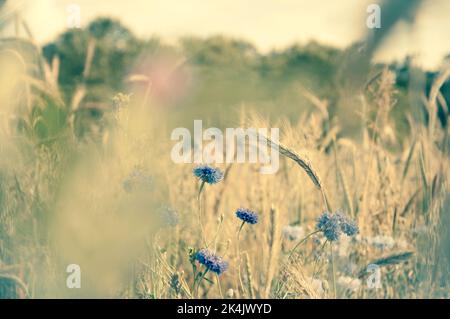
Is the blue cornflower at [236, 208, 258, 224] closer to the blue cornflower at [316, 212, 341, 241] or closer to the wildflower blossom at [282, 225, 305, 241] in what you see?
the blue cornflower at [316, 212, 341, 241]

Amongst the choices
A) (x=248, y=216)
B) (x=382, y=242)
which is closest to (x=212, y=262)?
(x=248, y=216)

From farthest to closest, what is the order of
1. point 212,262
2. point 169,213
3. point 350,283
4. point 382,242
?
point 382,242
point 350,283
point 169,213
point 212,262

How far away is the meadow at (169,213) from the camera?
1947mm

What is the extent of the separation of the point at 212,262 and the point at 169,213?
29cm

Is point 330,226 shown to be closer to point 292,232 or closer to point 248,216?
point 248,216

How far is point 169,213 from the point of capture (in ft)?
6.77

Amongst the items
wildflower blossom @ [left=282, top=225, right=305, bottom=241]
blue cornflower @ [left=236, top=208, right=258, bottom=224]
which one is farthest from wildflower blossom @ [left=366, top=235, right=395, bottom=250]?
blue cornflower @ [left=236, top=208, right=258, bottom=224]

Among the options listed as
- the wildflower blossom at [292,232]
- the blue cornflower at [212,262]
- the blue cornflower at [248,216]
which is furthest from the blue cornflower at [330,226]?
the wildflower blossom at [292,232]

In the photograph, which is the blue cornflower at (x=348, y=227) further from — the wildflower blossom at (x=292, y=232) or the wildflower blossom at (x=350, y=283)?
the wildflower blossom at (x=292, y=232)

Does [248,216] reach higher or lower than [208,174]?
lower

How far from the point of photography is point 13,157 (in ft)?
7.70

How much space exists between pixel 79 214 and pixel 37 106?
25.4 inches

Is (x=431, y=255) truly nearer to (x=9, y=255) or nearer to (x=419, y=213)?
(x=419, y=213)
